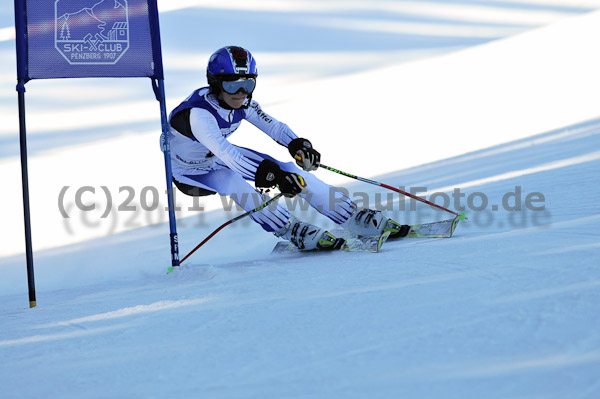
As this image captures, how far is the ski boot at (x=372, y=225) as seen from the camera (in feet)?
12.8

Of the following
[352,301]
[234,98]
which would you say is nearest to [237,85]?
[234,98]

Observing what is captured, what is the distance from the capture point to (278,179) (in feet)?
11.7

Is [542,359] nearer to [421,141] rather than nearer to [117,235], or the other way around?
[117,235]

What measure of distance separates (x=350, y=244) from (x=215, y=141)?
2.91 ft

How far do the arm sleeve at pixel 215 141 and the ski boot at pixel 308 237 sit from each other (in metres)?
0.40

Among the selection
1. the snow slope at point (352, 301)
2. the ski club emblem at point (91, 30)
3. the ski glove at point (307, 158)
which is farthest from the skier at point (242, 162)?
the ski club emblem at point (91, 30)

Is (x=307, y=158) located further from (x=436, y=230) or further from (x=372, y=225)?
(x=436, y=230)

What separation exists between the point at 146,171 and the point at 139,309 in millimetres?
4774

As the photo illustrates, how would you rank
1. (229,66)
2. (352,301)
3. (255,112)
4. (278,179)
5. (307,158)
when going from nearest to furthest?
(352,301)
(278,179)
(229,66)
(307,158)
(255,112)

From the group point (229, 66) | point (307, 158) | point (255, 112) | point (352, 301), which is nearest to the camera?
point (352, 301)

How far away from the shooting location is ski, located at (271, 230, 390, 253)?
3.55 meters

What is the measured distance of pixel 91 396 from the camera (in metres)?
1.93

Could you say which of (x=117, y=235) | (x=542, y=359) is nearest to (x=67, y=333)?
(x=542, y=359)

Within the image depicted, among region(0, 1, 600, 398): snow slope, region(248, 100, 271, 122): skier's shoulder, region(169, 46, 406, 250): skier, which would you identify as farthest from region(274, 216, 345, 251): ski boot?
region(248, 100, 271, 122): skier's shoulder
